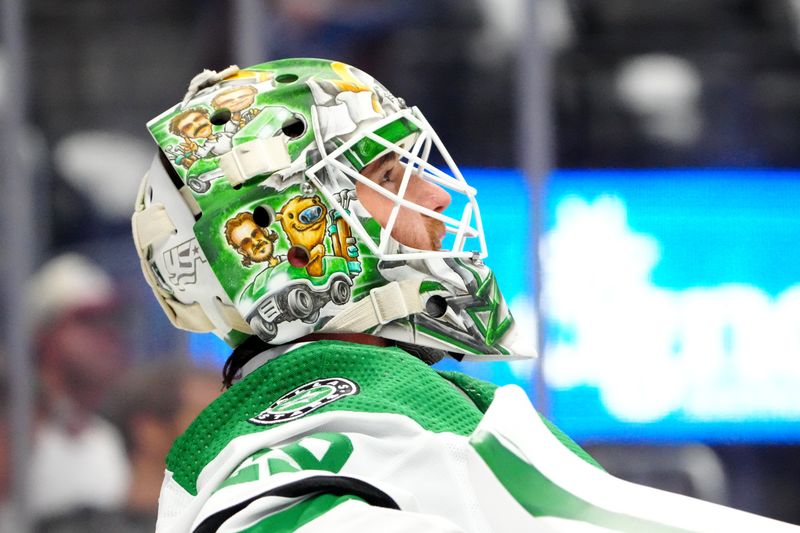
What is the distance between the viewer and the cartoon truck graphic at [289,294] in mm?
2572

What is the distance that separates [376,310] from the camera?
263cm

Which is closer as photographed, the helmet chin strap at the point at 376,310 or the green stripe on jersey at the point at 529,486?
the green stripe on jersey at the point at 529,486

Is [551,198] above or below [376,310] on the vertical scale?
below

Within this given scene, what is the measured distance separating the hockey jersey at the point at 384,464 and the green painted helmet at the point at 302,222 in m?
0.13

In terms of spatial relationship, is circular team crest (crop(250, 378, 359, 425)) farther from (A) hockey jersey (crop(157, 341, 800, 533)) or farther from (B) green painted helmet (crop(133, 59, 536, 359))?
(B) green painted helmet (crop(133, 59, 536, 359))

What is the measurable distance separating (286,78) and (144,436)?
4617 millimetres

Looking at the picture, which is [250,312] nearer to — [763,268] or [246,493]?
[246,493]

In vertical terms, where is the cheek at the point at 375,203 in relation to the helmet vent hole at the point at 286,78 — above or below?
below

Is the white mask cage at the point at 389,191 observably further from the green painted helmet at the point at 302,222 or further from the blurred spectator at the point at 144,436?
the blurred spectator at the point at 144,436

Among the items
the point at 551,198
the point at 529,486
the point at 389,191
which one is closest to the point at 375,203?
the point at 389,191

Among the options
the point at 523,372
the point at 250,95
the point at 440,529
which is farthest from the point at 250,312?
the point at 523,372

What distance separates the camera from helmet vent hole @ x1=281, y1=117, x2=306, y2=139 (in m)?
2.68

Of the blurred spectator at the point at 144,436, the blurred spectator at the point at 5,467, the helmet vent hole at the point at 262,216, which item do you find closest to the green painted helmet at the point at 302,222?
the helmet vent hole at the point at 262,216

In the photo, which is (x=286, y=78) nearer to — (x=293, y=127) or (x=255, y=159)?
(x=293, y=127)
